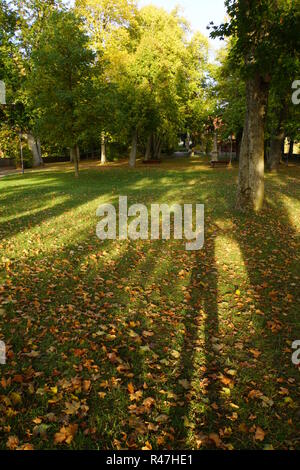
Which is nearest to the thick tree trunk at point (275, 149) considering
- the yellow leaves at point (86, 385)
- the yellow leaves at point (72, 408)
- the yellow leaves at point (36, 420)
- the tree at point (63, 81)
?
the tree at point (63, 81)

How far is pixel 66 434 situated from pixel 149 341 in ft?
6.57

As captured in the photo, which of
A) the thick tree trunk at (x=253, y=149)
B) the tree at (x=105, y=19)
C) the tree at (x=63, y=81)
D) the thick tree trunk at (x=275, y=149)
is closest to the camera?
the thick tree trunk at (x=253, y=149)

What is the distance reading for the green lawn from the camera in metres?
3.55

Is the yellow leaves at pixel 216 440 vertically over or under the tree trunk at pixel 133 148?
under

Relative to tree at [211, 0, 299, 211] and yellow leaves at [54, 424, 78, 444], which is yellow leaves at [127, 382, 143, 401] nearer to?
yellow leaves at [54, 424, 78, 444]

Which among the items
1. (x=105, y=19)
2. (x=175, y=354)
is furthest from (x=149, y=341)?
(x=105, y=19)

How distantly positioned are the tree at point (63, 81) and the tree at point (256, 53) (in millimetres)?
12176

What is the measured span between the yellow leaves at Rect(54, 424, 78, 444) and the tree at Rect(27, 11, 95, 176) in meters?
20.9

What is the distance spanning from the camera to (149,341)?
5.14 meters

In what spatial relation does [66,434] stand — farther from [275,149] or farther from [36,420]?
[275,149]

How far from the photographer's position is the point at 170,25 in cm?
3769

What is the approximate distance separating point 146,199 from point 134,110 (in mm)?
15561

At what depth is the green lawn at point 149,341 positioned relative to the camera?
3553 mm

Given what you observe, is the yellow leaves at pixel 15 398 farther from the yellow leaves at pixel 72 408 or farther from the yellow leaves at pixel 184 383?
the yellow leaves at pixel 184 383
